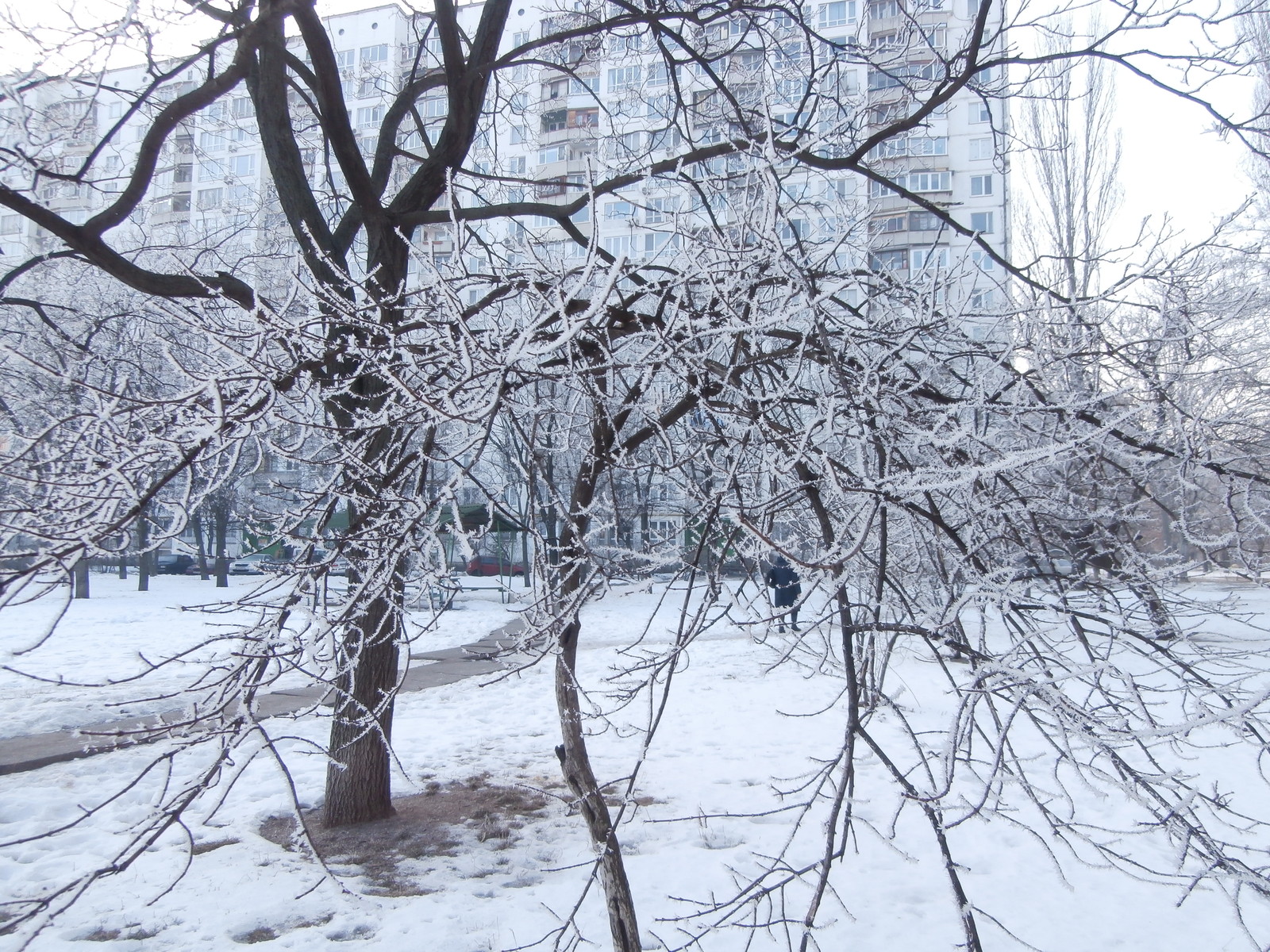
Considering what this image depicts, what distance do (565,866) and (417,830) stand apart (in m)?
1.59

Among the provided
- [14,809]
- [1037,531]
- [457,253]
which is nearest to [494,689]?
[14,809]

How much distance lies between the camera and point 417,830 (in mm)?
5430

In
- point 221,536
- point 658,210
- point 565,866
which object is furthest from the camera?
point 221,536

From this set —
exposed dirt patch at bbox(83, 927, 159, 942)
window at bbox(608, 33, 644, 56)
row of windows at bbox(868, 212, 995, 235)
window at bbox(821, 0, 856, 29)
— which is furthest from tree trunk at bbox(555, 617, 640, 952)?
window at bbox(821, 0, 856, 29)

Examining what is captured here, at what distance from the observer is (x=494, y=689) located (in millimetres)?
10141

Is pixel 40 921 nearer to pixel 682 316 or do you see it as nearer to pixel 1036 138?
pixel 682 316

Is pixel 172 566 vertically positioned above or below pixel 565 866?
below

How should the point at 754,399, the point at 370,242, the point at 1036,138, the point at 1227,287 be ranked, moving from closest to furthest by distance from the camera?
1. the point at 754,399
2. the point at 1227,287
3. the point at 370,242
4. the point at 1036,138

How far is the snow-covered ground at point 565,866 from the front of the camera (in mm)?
4035

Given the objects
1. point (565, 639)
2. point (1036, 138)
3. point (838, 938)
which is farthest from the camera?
point (1036, 138)

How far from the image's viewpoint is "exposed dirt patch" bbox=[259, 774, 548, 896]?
15.9 feet

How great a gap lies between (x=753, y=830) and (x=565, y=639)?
317 centimetres

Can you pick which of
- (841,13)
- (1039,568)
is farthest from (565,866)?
(841,13)

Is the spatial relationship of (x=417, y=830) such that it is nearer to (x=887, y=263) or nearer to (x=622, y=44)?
(x=887, y=263)
